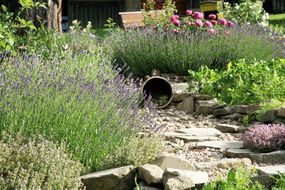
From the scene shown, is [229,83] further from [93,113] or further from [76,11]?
[76,11]

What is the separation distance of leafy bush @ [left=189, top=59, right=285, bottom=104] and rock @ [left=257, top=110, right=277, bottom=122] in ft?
1.74

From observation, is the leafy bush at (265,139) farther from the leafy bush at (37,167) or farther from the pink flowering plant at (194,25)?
the pink flowering plant at (194,25)

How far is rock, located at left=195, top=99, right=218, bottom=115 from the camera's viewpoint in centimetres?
827

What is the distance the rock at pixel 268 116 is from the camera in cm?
741

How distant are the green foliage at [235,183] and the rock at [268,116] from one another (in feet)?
7.91

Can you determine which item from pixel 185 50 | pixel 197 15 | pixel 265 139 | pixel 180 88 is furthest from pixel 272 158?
pixel 197 15

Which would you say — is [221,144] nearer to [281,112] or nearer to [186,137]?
[186,137]

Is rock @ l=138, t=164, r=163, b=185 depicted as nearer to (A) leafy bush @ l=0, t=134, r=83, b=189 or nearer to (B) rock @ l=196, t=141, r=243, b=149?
(A) leafy bush @ l=0, t=134, r=83, b=189

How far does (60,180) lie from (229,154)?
1.63 metres

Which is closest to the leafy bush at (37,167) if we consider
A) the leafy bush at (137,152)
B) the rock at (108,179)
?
the rock at (108,179)

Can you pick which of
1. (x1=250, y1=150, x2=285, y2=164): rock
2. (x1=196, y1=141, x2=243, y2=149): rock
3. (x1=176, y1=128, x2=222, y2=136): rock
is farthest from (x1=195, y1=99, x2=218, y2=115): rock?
(x1=250, y1=150, x2=285, y2=164): rock

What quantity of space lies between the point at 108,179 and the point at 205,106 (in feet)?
Result: 10.3

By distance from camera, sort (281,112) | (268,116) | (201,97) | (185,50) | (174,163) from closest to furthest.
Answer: (174,163) → (281,112) → (268,116) → (201,97) → (185,50)

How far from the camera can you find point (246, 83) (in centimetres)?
839
